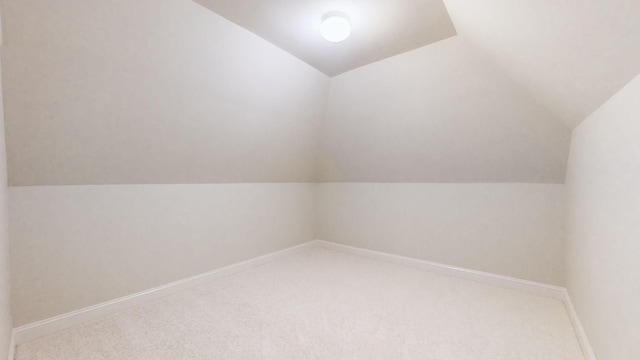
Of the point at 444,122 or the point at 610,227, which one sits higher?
the point at 444,122

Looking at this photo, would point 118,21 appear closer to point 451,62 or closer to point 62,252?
point 62,252

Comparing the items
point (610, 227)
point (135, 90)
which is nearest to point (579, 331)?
point (610, 227)

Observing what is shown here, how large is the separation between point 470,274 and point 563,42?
248 centimetres

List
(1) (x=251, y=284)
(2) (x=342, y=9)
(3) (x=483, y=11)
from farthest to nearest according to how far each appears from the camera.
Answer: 1. (1) (x=251, y=284)
2. (2) (x=342, y=9)
3. (3) (x=483, y=11)

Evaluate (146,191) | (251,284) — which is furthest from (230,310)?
(146,191)

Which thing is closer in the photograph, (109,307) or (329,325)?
(329,325)

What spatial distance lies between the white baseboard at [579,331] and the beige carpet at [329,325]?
4 centimetres

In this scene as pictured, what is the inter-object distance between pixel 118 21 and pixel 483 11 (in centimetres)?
195

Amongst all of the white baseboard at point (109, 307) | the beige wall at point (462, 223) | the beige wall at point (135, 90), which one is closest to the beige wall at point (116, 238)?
the white baseboard at point (109, 307)

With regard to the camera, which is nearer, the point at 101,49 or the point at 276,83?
the point at 101,49

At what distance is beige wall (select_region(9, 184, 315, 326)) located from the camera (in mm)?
1884

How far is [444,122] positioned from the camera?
2.72 metres

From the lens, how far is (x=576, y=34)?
44.6 inches

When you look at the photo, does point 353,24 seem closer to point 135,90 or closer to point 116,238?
point 135,90
